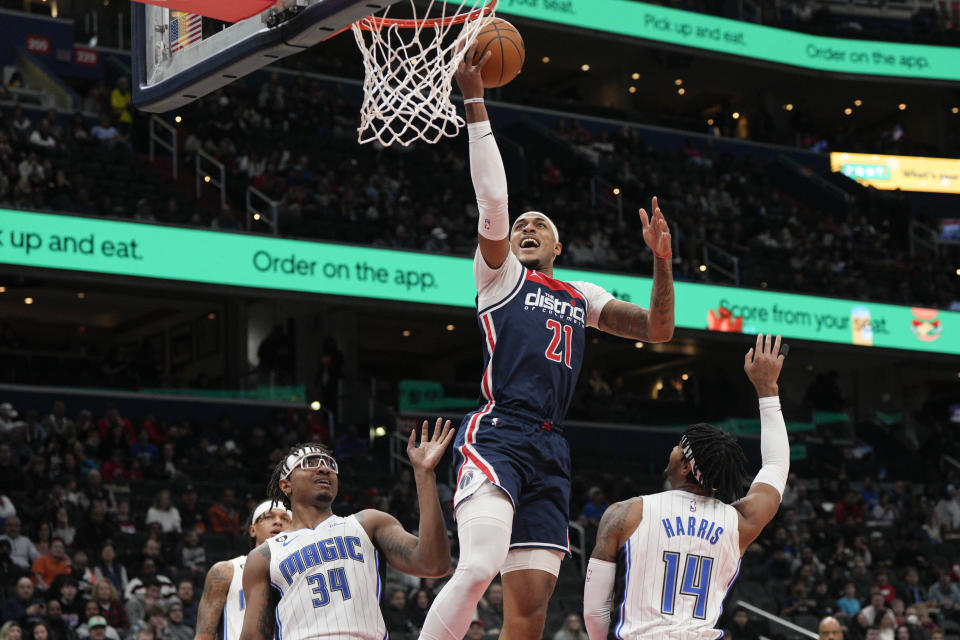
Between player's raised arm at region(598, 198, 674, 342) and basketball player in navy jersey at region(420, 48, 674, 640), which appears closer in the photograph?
basketball player in navy jersey at region(420, 48, 674, 640)

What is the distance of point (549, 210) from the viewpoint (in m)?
26.9

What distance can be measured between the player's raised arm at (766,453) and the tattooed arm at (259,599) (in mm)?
1913

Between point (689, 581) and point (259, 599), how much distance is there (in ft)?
5.60

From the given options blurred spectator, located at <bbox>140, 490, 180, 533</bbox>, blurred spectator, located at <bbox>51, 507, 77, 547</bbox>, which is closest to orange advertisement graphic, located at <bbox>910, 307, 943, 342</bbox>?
blurred spectator, located at <bbox>140, 490, 180, 533</bbox>

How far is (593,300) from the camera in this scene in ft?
21.5

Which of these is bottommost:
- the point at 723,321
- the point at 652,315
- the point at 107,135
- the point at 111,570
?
the point at 111,570

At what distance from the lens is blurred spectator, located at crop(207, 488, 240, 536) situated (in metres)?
16.6

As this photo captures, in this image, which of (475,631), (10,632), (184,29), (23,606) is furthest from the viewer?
(475,631)

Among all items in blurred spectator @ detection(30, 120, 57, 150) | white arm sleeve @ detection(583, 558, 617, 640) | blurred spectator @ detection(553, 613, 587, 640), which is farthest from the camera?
blurred spectator @ detection(30, 120, 57, 150)

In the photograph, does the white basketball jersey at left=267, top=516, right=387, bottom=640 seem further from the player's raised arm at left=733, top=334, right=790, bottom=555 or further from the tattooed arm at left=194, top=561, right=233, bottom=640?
the player's raised arm at left=733, top=334, right=790, bottom=555

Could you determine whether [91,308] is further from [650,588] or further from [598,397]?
[650,588]

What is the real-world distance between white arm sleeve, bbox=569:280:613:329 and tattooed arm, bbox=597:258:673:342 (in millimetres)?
20

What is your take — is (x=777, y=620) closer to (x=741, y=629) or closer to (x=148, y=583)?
(x=741, y=629)

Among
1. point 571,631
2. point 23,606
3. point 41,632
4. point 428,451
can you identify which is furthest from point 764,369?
point 23,606
